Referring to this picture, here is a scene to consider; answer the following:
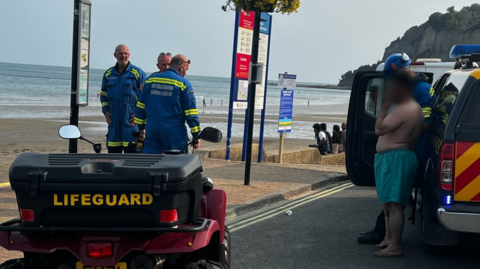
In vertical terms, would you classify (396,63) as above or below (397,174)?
above

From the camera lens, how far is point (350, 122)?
22.9ft

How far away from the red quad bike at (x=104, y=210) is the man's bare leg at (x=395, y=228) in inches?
125

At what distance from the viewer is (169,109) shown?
20.3 ft

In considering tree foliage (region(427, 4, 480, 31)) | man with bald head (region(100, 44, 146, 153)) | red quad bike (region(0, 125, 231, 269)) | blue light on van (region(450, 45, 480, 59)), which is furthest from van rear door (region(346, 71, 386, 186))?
tree foliage (region(427, 4, 480, 31))

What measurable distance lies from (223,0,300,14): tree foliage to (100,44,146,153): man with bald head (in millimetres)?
2575

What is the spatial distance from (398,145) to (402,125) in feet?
0.66

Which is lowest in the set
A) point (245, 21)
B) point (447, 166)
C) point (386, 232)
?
point (386, 232)

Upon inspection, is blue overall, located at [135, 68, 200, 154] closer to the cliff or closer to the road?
the road

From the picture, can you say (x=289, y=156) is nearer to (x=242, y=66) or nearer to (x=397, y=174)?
(x=242, y=66)

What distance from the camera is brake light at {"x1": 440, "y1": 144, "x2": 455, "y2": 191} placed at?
16.7ft

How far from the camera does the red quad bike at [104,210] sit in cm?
311

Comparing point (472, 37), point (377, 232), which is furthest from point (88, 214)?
point (472, 37)

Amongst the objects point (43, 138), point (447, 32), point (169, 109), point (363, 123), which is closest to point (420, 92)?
point (363, 123)

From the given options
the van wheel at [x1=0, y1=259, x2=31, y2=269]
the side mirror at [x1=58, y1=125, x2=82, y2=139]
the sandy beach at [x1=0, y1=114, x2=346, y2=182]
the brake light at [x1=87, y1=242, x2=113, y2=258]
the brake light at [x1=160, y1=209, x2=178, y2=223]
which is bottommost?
the sandy beach at [x1=0, y1=114, x2=346, y2=182]
